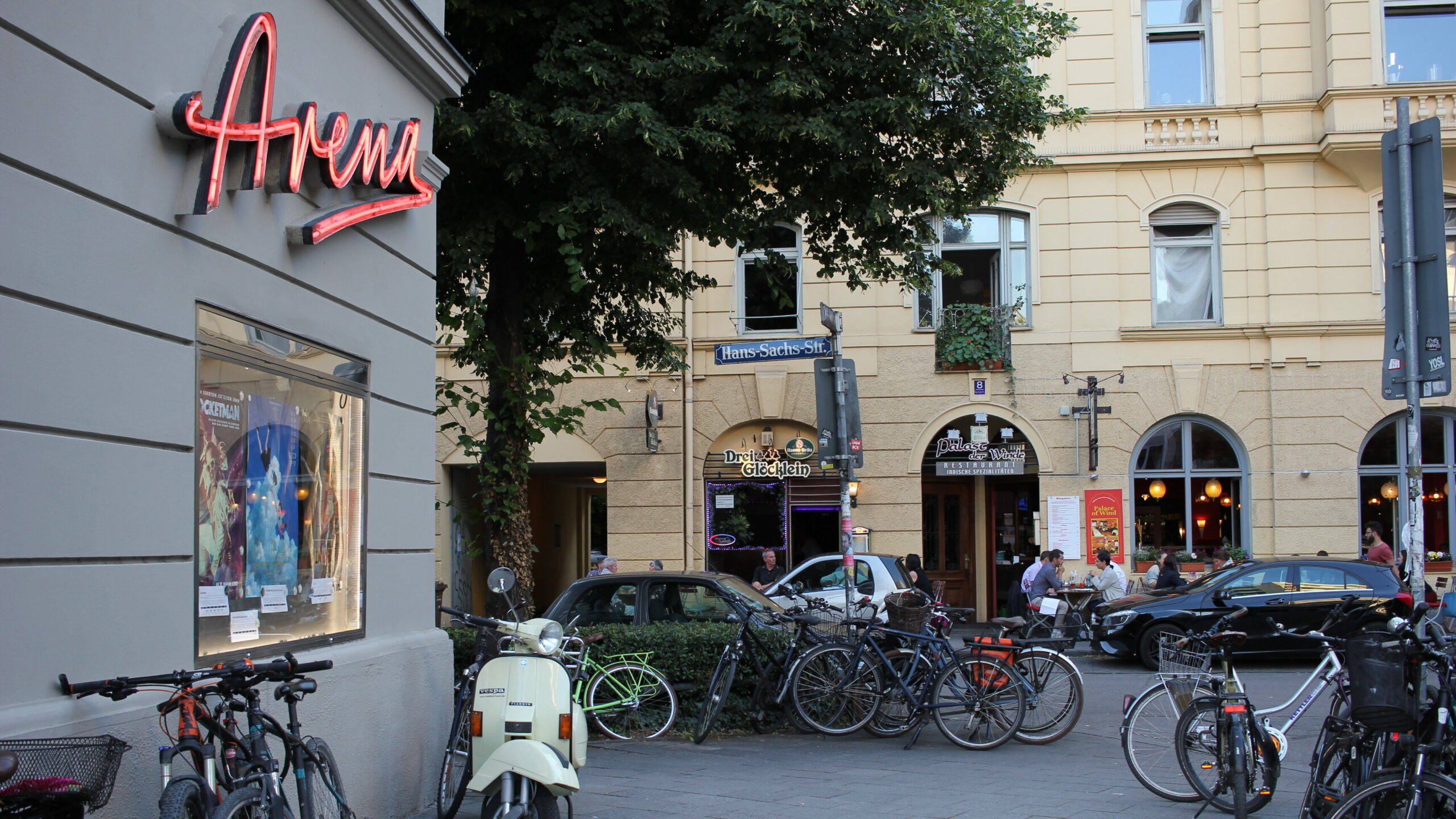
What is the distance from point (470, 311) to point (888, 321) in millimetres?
10678

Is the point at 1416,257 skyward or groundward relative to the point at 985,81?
groundward

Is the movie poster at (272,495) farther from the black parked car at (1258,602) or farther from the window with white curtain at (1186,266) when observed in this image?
the window with white curtain at (1186,266)

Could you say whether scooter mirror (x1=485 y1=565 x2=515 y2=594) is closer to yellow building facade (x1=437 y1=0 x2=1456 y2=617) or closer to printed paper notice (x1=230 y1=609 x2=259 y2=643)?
printed paper notice (x1=230 y1=609 x2=259 y2=643)

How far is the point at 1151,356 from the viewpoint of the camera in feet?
65.7

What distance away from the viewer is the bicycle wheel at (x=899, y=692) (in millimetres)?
9523

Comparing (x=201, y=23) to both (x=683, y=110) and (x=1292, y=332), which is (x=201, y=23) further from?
(x=1292, y=332)

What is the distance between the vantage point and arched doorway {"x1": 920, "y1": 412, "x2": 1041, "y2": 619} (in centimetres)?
2105

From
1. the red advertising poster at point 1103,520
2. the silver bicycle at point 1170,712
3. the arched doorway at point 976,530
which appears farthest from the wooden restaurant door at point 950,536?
the silver bicycle at point 1170,712

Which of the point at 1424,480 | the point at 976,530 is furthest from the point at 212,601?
the point at 1424,480

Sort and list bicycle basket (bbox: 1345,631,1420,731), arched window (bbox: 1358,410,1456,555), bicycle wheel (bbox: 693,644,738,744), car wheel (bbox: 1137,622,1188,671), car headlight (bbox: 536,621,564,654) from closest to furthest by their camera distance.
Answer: bicycle basket (bbox: 1345,631,1420,731) < car headlight (bbox: 536,621,564,654) < bicycle wheel (bbox: 693,644,738,744) < car wheel (bbox: 1137,622,1188,671) < arched window (bbox: 1358,410,1456,555)

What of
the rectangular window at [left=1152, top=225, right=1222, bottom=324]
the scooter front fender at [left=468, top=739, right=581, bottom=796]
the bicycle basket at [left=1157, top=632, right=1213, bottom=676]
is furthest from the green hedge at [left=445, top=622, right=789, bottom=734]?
the rectangular window at [left=1152, top=225, right=1222, bottom=324]

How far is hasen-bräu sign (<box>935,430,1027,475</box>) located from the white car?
11.2ft

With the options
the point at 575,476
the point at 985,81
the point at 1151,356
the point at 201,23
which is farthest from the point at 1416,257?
the point at 575,476

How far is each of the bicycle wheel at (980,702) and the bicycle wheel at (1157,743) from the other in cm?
165
